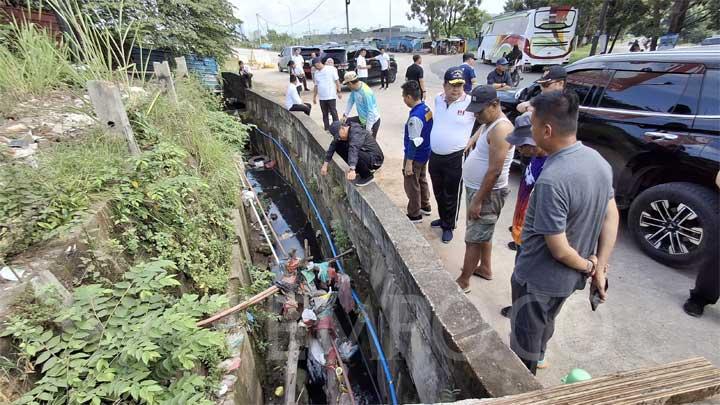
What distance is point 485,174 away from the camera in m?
2.60

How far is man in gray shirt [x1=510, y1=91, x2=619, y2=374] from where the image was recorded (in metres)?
1.59

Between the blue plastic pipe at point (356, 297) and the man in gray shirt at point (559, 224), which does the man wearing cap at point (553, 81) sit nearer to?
the man in gray shirt at point (559, 224)

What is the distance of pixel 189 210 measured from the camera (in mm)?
3164

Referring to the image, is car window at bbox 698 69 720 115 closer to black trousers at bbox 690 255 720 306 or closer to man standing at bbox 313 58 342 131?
black trousers at bbox 690 255 720 306

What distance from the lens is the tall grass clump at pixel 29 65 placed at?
3.63 meters

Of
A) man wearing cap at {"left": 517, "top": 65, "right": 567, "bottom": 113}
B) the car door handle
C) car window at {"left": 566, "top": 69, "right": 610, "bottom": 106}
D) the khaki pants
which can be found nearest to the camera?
the car door handle

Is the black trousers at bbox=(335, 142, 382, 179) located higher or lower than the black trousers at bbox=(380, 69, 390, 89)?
lower

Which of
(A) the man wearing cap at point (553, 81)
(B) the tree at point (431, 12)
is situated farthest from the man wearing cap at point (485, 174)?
(B) the tree at point (431, 12)

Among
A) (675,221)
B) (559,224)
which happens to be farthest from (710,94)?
(559,224)

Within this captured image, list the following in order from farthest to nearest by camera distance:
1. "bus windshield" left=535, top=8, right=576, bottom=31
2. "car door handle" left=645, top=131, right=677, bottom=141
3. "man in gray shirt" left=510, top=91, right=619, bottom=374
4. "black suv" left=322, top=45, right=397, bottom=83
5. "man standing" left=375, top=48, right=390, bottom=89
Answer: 1. "bus windshield" left=535, top=8, right=576, bottom=31
2. "black suv" left=322, top=45, right=397, bottom=83
3. "man standing" left=375, top=48, right=390, bottom=89
4. "car door handle" left=645, top=131, right=677, bottom=141
5. "man in gray shirt" left=510, top=91, right=619, bottom=374

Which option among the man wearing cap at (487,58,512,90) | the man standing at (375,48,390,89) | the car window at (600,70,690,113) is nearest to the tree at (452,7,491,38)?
the man standing at (375,48,390,89)

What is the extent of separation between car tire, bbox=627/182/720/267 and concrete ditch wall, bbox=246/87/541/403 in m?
2.12

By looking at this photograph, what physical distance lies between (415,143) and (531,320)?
7.08 ft

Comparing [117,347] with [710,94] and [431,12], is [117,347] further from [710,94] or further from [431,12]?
[431,12]
